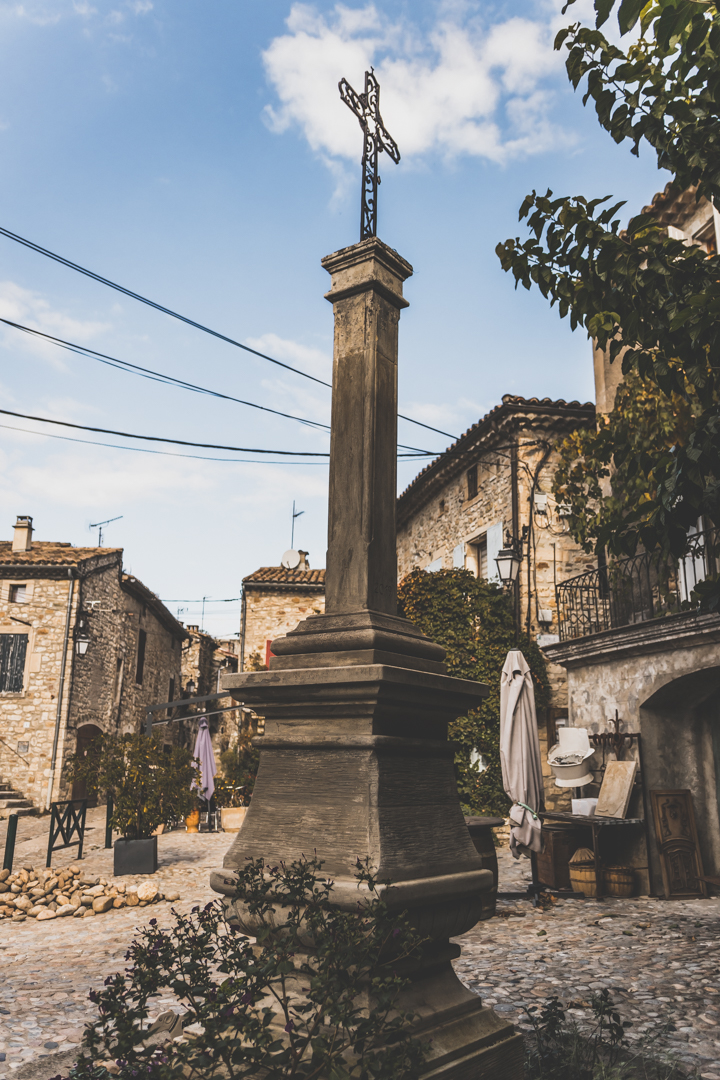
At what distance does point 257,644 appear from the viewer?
21.3m

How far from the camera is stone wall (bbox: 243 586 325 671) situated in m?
21.3

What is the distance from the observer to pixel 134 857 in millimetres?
8930

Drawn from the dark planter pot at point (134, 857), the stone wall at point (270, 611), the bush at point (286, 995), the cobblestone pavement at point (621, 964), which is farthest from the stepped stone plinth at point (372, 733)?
the stone wall at point (270, 611)

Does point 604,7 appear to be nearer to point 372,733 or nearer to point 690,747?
point 372,733

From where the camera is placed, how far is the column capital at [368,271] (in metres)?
2.96

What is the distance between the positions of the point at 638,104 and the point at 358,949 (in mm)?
3550

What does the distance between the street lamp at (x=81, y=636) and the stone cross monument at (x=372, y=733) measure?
17183mm

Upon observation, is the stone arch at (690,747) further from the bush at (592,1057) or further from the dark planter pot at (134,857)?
the dark planter pot at (134,857)

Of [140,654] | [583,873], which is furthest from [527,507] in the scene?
[140,654]

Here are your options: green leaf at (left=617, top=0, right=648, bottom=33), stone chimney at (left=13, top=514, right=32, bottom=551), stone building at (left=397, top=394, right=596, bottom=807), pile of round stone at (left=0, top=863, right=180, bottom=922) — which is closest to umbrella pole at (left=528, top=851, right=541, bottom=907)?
pile of round stone at (left=0, top=863, right=180, bottom=922)

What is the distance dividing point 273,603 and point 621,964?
56.3 feet

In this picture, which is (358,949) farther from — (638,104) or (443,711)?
(638,104)

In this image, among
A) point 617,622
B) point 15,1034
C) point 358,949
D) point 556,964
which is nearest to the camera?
point 358,949

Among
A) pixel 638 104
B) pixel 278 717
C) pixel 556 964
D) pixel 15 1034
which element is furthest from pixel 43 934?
pixel 638 104
